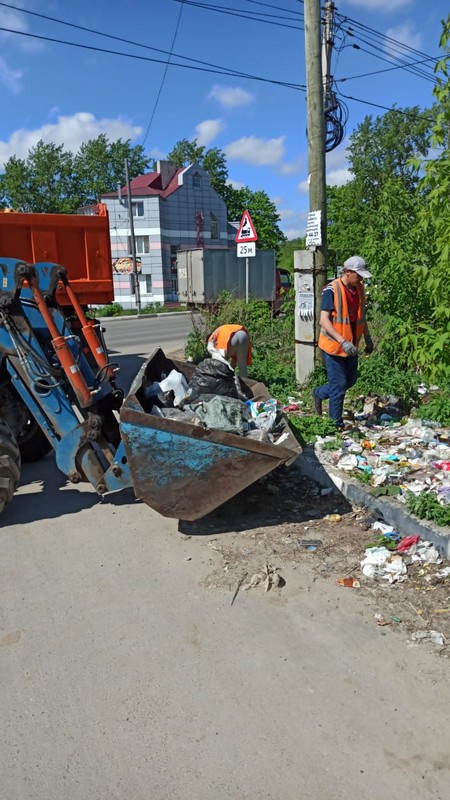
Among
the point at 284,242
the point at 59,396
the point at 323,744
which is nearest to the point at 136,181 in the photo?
the point at 284,242

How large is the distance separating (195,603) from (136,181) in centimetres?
4364

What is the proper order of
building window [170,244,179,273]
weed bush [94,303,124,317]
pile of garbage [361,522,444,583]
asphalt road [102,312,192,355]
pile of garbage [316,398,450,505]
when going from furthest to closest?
building window [170,244,179,273], weed bush [94,303,124,317], asphalt road [102,312,192,355], pile of garbage [316,398,450,505], pile of garbage [361,522,444,583]

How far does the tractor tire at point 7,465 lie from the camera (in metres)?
4.20

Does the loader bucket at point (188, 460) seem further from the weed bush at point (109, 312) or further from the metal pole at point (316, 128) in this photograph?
the weed bush at point (109, 312)

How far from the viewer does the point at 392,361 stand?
23.4ft

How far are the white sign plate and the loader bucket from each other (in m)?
4.16

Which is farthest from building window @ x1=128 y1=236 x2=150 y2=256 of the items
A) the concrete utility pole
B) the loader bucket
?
the loader bucket

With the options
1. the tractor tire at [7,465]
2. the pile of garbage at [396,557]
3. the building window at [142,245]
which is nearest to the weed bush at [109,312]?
the building window at [142,245]

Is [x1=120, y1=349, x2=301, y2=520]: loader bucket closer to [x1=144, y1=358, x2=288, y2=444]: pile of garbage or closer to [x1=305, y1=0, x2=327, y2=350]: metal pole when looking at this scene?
[x1=144, y1=358, x2=288, y2=444]: pile of garbage

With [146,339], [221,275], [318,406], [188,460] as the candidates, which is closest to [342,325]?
[318,406]

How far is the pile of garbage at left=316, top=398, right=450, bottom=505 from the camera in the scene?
4.38 m

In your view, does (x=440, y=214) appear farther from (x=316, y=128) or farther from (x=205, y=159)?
(x=205, y=159)

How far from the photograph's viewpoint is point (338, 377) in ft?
18.4

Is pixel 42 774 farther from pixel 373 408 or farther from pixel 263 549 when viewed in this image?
pixel 373 408
